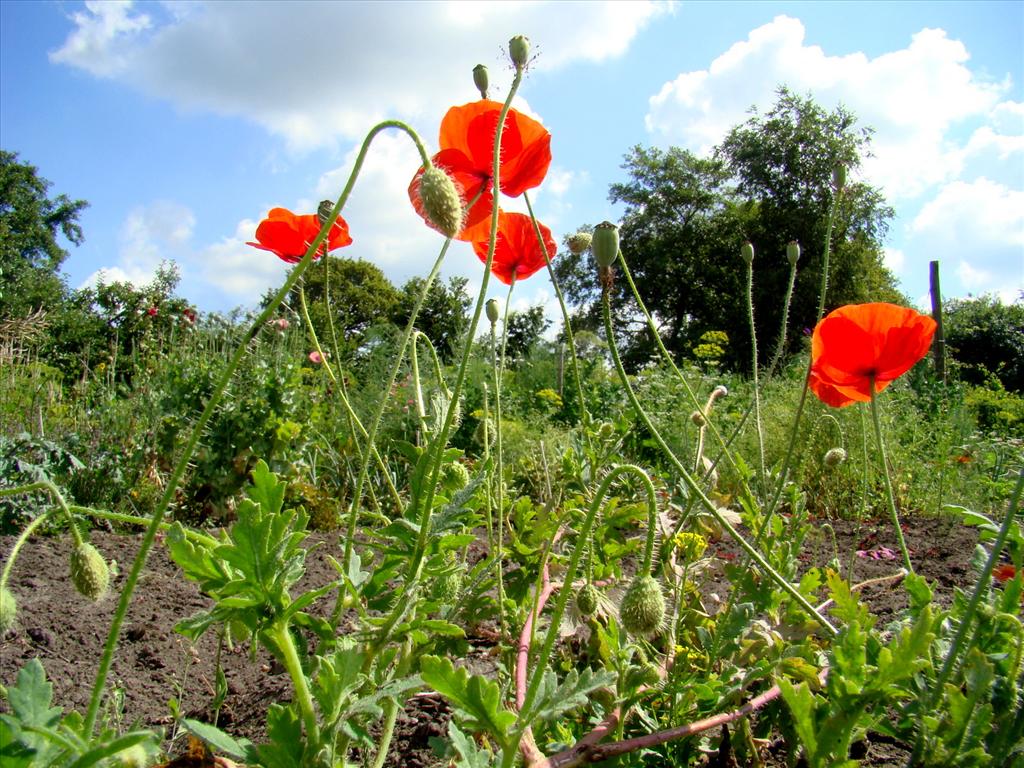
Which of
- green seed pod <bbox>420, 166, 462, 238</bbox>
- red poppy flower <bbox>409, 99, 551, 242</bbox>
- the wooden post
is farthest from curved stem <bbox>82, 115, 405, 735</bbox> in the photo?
the wooden post

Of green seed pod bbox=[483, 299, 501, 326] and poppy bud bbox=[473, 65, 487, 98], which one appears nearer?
poppy bud bbox=[473, 65, 487, 98]

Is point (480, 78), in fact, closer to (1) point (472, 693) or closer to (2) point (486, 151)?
(2) point (486, 151)

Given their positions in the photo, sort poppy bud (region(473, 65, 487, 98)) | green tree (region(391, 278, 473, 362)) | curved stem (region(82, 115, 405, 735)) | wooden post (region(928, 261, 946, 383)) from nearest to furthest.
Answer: curved stem (region(82, 115, 405, 735))
poppy bud (region(473, 65, 487, 98))
green tree (region(391, 278, 473, 362))
wooden post (region(928, 261, 946, 383))

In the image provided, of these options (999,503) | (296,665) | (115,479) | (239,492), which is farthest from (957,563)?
(115,479)

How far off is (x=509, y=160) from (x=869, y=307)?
72cm

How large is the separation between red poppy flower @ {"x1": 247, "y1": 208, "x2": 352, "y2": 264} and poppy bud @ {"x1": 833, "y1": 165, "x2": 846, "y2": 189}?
1.10 meters

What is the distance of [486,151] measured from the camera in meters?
1.15

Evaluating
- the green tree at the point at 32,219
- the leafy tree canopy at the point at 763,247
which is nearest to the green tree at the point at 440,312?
the leafy tree canopy at the point at 763,247

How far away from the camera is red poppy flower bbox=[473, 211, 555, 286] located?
146 cm

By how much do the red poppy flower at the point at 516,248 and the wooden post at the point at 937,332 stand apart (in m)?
7.51

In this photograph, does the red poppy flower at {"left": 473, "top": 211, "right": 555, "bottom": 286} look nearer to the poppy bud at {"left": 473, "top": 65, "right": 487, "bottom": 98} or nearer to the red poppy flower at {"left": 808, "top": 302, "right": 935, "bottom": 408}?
the poppy bud at {"left": 473, "top": 65, "right": 487, "bottom": 98}

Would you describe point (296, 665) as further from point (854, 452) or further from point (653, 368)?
point (653, 368)

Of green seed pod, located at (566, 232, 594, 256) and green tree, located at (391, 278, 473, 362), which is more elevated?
green tree, located at (391, 278, 473, 362)

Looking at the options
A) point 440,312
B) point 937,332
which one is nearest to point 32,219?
point 440,312
